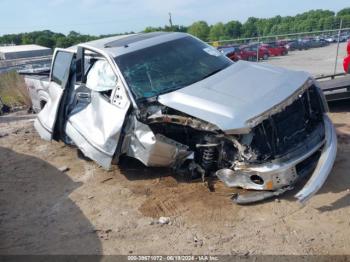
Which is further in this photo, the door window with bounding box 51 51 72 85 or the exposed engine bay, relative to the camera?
the door window with bounding box 51 51 72 85

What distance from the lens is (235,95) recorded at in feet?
13.6

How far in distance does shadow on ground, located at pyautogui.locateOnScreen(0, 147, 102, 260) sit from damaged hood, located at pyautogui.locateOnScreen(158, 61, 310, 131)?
1760 millimetres

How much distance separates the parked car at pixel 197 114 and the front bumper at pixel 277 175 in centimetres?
1

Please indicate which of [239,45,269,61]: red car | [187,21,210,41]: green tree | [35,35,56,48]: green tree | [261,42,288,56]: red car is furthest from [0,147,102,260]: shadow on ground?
[35,35,56,48]: green tree

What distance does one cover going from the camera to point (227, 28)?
77.2 meters

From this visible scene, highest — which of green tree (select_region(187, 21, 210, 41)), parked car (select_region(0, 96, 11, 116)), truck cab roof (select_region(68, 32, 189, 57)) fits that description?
truck cab roof (select_region(68, 32, 189, 57))

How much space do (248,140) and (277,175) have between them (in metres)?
0.47

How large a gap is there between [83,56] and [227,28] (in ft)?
247

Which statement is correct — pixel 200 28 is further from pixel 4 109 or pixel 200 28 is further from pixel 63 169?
pixel 63 169

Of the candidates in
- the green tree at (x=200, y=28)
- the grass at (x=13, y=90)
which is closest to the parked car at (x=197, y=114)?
the grass at (x=13, y=90)

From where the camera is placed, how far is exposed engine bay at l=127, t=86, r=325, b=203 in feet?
12.9

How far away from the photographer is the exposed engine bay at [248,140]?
12.9 ft

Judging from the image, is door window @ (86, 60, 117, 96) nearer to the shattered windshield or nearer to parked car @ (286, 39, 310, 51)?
the shattered windshield

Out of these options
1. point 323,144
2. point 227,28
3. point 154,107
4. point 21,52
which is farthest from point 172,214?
point 227,28
